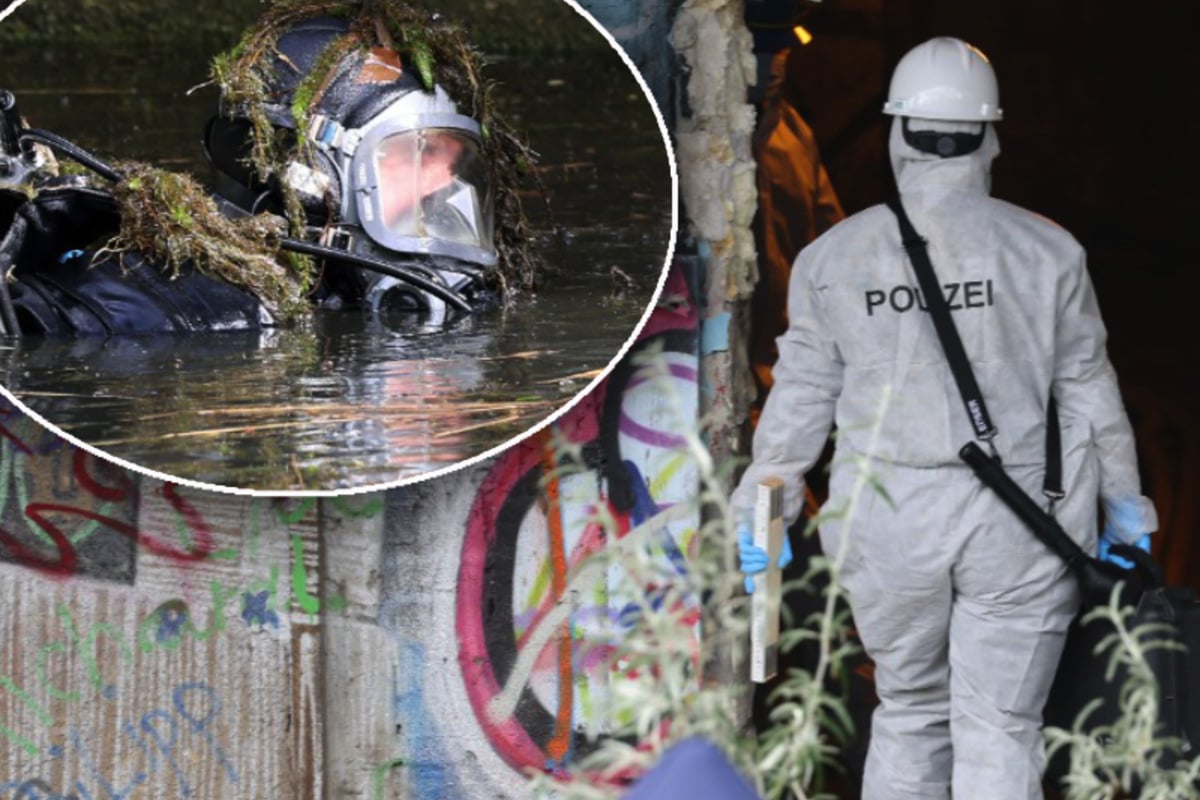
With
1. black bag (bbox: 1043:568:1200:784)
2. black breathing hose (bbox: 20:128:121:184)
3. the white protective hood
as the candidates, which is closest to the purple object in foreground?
black bag (bbox: 1043:568:1200:784)

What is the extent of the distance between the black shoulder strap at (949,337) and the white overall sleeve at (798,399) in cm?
27

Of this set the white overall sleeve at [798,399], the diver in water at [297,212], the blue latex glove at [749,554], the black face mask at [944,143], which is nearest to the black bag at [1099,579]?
the black face mask at [944,143]

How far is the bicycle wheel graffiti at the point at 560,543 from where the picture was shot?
17.7 ft

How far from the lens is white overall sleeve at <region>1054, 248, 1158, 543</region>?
4.95 m

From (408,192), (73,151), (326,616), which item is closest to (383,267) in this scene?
(408,192)

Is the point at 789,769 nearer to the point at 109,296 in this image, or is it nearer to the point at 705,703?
the point at 705,703

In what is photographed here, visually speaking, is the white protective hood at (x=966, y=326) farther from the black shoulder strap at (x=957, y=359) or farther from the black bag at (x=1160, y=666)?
the black bag at (x=1160, y=666)

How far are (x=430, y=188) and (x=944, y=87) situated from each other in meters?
1.10

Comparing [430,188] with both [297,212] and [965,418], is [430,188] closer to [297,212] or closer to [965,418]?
[297,212]

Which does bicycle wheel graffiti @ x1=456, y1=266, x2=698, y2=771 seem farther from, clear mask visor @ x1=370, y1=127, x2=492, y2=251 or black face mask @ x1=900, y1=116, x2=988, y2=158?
black face mask @ x1=900, y1=116, x2=988, y2=158

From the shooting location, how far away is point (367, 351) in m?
4.84

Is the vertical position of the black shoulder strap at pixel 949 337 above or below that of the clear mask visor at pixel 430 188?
below

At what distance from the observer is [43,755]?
18.3 ft

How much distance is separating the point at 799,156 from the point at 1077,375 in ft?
4.42
